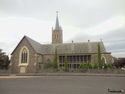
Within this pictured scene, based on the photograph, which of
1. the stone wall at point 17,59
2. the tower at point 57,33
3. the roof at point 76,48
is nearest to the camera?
the stone wall at point 17,59

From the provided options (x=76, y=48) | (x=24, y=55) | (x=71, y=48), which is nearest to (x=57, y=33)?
(x=71, y=48)

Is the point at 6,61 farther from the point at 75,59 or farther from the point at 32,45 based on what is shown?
the point at 75,59

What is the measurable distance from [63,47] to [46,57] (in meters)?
6.29

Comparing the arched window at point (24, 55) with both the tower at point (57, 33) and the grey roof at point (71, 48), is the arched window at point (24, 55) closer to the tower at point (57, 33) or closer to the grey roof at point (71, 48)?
the grey roof at point (71, 48)

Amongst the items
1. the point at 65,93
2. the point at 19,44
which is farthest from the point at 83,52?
the point at 65,93

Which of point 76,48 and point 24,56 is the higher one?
point 76,48

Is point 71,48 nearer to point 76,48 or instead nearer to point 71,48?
point 71,48

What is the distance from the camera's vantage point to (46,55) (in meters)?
48.8

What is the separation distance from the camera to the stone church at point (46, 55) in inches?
1704

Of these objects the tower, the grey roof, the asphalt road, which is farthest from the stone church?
the asphalt road

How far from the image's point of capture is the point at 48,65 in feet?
145

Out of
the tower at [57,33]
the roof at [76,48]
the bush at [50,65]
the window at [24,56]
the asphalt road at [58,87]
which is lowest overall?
the asphalt road at [58,87]

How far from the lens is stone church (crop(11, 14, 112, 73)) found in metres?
43.3

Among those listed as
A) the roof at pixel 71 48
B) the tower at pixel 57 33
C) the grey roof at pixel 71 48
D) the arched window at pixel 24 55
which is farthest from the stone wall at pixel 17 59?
the tower at pixel 57 33
